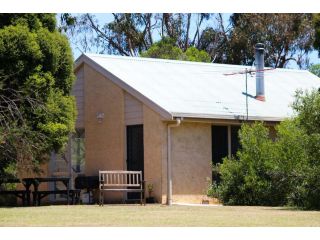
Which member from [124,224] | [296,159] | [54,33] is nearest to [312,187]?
[296,159]

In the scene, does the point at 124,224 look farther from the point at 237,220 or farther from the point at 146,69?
the point at 146,69

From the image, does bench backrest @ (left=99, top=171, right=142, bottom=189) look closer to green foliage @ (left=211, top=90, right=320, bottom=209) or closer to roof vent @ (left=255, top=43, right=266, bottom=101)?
green foliage @ (left=211, top=90, right=320, bottom=209)

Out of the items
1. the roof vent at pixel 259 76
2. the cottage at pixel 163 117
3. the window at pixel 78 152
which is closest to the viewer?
the cottage at pixel 163 117

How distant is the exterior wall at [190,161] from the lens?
76.7 feet

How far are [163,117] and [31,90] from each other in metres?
3.91

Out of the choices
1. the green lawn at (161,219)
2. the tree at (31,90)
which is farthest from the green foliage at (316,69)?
the green lawn at (161,219)

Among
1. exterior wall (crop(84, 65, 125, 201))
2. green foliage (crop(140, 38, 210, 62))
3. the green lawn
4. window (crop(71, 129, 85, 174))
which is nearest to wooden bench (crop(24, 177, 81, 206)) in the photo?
exterior wall (crop(84, 65, 125, 201))

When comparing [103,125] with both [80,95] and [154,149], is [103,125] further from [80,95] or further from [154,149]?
[154,149]

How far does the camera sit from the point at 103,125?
25484mm

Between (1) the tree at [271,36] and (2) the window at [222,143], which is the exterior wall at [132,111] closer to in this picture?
(2) the window at [222,143]

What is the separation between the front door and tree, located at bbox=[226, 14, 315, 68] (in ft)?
68.0

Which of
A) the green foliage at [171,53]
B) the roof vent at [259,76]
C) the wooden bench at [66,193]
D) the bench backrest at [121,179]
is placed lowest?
the wooden bench at [66,193]

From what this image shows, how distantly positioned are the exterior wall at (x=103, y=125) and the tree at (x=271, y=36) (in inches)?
771

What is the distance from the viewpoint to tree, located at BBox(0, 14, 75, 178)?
20.7 m
